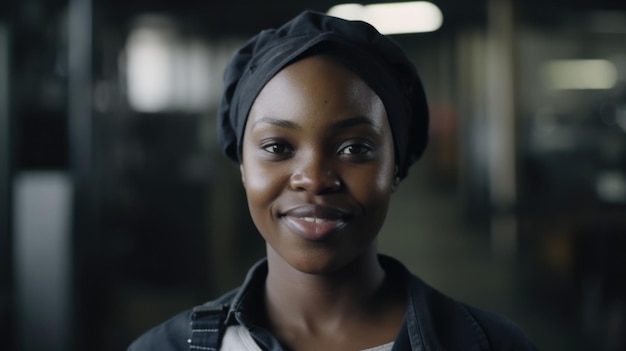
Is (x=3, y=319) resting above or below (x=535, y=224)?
below

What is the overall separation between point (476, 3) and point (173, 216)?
1.49 metres

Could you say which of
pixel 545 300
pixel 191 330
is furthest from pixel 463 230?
pixel 191 330

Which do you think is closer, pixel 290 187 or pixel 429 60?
pixel 290 187

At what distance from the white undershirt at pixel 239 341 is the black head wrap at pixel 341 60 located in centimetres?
27

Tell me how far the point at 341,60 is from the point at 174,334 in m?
0.50

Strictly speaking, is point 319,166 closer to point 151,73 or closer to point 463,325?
point 463,325

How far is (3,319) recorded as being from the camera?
2.81 m

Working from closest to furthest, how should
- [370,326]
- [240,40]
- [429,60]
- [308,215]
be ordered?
[308,215], [370,326], [429,60], [240,40]

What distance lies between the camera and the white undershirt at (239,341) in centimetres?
102

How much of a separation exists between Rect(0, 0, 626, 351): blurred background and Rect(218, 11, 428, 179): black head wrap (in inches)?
61.0

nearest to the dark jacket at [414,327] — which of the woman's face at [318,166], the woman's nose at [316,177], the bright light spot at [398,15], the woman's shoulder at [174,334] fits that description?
the woman's shoulder at [174,334]

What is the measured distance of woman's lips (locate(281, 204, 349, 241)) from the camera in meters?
0.93

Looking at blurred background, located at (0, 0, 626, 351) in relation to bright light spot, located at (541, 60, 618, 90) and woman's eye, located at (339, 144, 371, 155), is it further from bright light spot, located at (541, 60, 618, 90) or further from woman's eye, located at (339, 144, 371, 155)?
woman's eye, located at (339, 144, 371, 155)

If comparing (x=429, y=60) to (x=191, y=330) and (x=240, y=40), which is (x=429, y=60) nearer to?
(x=240, y=40)
